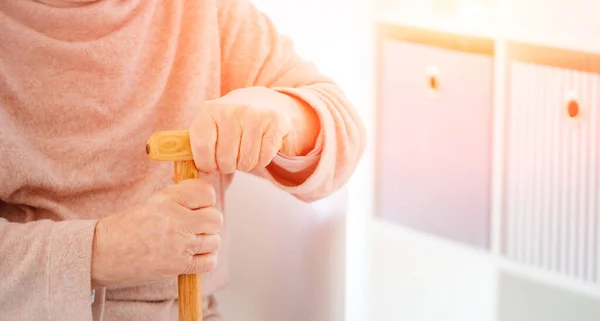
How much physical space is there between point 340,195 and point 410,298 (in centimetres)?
23

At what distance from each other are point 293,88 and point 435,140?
0.30 metres

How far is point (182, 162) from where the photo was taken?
78 cm

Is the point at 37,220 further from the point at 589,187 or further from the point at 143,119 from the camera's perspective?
the point at 589,187

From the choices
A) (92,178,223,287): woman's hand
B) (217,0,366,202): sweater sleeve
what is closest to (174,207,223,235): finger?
(92,178,223,287): woman's hand

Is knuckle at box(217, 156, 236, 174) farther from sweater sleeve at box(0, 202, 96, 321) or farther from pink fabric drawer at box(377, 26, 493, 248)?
pink fabric drawer at box(377, 26, 493, 248)

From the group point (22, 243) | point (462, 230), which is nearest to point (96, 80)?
point (22, 243)

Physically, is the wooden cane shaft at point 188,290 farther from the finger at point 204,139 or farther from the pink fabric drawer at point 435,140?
the pink fabric drawer at point 435,140

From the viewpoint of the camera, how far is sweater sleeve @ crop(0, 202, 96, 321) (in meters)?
0.79

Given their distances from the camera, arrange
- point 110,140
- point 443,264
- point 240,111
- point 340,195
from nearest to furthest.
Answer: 1. point 240,111
2. point 110,140
3. point 340,195
4. point 443,264

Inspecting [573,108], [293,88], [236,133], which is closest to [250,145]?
[236,133]

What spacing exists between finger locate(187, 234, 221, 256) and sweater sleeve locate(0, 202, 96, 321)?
9cm

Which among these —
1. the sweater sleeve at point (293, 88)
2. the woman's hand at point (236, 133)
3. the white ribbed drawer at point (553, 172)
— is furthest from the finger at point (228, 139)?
the white ribbed drawer at point (553, 172)

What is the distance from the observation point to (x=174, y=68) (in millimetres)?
926

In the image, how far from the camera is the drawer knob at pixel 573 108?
96 cm
